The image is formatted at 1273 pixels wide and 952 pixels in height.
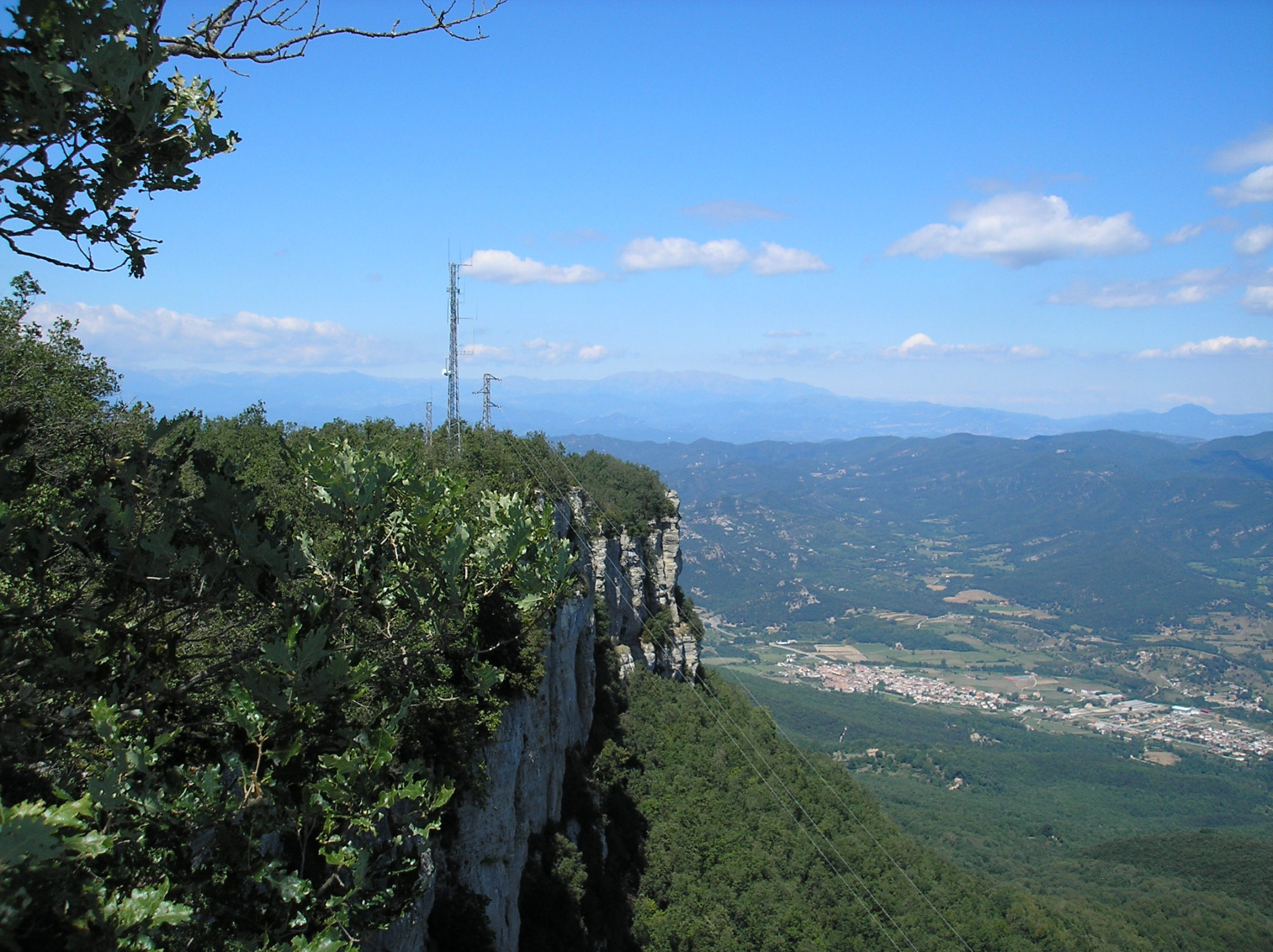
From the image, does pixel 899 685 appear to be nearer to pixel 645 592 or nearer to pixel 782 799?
pixel 645 592

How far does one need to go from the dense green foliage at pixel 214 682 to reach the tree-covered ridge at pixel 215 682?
20 millimetres

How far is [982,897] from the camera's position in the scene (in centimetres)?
3659

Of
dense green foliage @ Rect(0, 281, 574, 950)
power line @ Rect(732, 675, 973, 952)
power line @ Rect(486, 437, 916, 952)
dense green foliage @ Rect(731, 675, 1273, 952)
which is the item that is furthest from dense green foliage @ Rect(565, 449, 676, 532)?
dense green foliage @ Rect(0, 281, 574, 950)

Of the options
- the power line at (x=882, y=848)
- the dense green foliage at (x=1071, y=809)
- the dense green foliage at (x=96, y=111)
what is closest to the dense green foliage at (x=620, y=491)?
the power line at (x=882, y=848)

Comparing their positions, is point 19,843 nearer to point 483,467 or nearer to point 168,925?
point 168,925

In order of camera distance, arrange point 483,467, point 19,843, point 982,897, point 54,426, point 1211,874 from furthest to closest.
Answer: point 1211,874 → point 982,897 → point 483,467 → point 54,426 → point 19,843

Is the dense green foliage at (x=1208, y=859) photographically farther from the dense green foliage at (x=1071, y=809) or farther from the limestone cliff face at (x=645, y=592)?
the limestone cliff face at (x=645, y=592)

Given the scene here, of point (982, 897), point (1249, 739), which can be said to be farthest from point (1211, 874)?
point (1249, 739)

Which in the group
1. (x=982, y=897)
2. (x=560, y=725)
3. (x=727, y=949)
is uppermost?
(x=560, y=725)

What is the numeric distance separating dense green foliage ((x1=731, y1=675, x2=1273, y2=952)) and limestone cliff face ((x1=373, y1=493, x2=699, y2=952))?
31061 millimetres

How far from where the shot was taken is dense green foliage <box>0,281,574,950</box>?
440cm

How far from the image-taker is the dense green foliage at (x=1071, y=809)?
51.4m

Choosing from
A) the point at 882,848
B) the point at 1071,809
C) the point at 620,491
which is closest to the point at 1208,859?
the point at 1071,809

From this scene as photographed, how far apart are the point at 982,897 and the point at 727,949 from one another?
17141 millimetres
